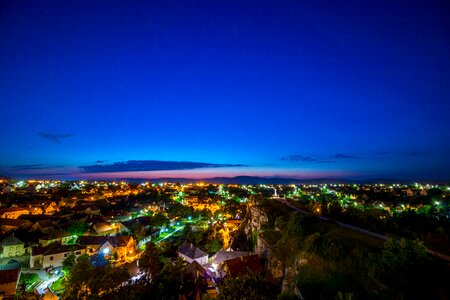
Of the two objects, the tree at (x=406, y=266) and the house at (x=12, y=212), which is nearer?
the tree at (x=406, y=266)

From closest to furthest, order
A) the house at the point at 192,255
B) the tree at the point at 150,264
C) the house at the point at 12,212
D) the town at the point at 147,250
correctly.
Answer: the town at the point at 147,250
the tree at the point at 150,264
the house at the point at 192,255
the house at the point at 12,212

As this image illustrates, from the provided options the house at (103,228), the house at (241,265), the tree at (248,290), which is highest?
the tree at (248,290)

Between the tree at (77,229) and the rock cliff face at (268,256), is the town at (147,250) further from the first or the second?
the rock cliff face at (268,256)

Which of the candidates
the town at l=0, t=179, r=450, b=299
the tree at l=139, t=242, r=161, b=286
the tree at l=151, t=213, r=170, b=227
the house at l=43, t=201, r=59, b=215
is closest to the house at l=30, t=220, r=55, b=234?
the town at l=0, t=179, r=450, b=299

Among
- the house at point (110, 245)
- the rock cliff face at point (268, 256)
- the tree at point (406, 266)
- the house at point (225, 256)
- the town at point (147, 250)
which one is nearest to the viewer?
the tree at point (406, 266)

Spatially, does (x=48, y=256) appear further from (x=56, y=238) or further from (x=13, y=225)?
(x=13, y=225)

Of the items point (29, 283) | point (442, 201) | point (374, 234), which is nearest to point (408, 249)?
point (374, 234)

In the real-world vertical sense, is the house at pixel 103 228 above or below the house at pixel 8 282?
below

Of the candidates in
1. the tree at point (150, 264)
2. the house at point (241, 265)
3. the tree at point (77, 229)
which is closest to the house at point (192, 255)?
the house at point (241, 265)
